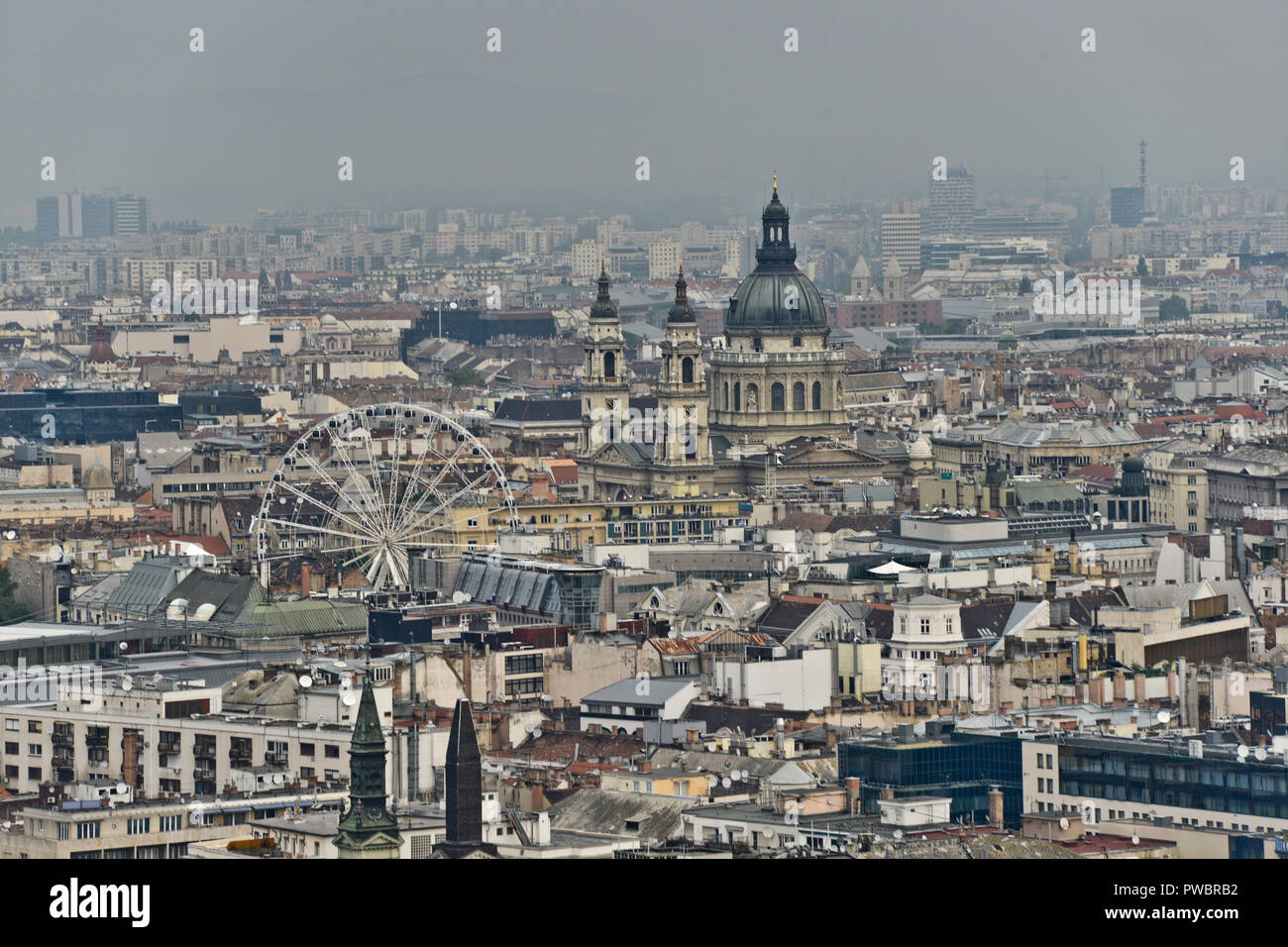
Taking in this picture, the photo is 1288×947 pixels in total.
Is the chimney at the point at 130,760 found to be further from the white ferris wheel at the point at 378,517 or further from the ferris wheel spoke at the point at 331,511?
the ferris wheel spoke at the point at 331,511

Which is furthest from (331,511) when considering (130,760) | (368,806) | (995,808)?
(368,806)

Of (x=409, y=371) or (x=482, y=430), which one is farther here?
(x=409, y=371)

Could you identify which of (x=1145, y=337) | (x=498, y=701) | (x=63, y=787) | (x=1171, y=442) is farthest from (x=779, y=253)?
(x=1145, y=337)

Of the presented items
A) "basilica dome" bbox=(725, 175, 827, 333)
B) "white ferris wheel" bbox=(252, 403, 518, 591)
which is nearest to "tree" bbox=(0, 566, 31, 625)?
"white ferris wheel" bbox=(252, 403, 518, 591)

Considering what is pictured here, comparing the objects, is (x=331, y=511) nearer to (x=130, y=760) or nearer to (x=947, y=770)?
(x=130, y=760)

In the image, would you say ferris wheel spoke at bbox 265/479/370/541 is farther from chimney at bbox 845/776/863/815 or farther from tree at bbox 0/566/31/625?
chimney at bbox 845/776/863/815
